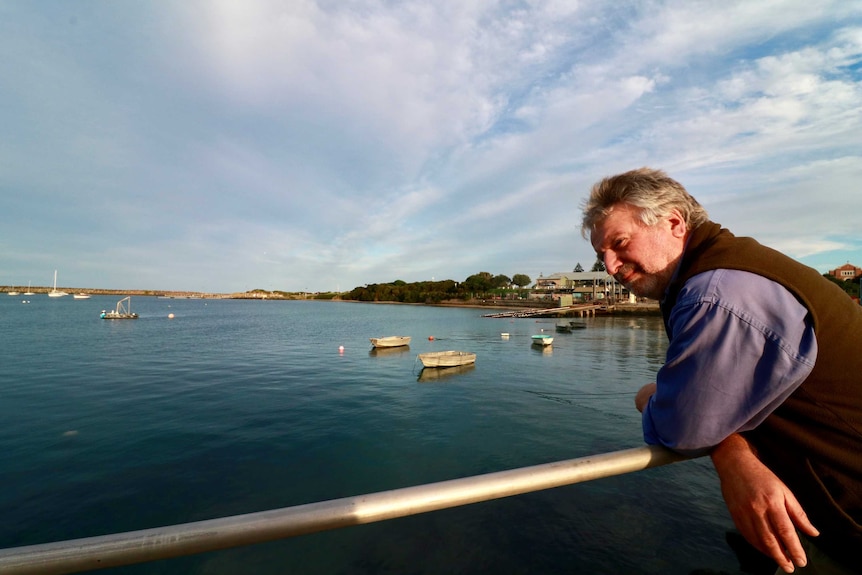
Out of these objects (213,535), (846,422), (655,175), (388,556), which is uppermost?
(655,175)

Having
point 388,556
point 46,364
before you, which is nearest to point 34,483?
point 388,556

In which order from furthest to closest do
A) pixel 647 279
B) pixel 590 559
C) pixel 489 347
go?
pixel 489 347 → pixel 590 559 → pixel 647 279

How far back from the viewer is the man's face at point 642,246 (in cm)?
194

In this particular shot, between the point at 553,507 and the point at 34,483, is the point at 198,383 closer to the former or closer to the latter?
the point at 34,483

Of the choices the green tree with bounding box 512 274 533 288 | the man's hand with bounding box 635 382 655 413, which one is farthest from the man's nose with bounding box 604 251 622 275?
the green tree with bounding box 512 274 533 288

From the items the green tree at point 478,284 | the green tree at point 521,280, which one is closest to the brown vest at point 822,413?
the green tree at point 478,284

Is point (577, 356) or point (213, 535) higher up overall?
point (213, 535)

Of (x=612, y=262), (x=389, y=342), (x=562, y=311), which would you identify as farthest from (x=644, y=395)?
(x=562, y=311)

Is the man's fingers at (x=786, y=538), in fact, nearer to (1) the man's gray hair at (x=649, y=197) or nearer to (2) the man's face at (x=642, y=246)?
(2) the man's face at (x=642, y=246)

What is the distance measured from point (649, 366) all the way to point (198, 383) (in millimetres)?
30773

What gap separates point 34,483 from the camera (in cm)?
1109

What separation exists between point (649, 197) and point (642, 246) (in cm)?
24

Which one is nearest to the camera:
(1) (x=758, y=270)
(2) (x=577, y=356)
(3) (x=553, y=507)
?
(1) (x=758, y=270)

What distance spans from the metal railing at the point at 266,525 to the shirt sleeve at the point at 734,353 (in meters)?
0.40
